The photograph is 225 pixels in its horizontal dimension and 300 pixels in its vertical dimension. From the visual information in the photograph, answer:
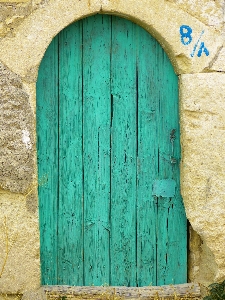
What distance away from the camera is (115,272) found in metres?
A: 4.17

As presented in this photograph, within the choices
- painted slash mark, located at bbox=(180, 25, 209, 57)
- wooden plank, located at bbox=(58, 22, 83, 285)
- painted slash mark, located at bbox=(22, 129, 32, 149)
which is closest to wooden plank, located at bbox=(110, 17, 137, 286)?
wooden plank, located at bbox=(58, 22, 83, 285)

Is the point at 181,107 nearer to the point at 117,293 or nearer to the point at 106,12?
the point at 106,12

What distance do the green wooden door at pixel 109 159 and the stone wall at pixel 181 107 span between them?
0.19 m

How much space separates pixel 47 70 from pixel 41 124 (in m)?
0.37

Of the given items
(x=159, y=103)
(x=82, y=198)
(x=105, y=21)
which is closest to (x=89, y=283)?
(x=82, y=198)

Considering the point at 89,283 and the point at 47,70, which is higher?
the point at 47,70

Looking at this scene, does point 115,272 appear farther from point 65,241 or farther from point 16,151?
point 16,151

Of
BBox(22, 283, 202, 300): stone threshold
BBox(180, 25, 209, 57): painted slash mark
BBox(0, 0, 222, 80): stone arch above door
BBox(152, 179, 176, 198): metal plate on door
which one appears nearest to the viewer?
BBox(0, 0, 222, 80): stone arch above door

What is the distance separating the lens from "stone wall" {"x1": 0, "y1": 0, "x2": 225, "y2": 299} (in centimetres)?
373

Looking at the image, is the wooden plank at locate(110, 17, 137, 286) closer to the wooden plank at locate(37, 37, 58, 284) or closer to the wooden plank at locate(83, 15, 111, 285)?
the wooden plank at locate(83, 15, 111, 285)

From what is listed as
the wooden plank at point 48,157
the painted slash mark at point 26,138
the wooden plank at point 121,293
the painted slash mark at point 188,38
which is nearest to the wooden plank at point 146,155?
the wooden plank at point 121,293

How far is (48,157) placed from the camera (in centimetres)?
405

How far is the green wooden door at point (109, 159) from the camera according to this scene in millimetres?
4031

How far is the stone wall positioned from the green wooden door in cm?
19
